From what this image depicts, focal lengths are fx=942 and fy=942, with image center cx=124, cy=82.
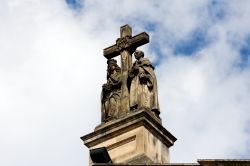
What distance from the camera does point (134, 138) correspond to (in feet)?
53.2

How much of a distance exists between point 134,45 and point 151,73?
1.11 meters

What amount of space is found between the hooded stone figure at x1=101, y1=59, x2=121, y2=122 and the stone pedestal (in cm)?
35

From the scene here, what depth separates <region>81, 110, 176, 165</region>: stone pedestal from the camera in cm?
1605

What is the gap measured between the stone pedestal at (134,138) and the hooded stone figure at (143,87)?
31 centimetres

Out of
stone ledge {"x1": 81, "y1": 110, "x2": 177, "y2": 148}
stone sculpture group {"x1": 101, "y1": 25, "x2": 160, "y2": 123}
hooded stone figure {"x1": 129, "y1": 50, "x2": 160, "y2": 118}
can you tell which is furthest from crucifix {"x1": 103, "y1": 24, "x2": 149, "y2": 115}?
stone ledge {"x1": 81, "y1": 110, "x2": 177, "y2": 148}

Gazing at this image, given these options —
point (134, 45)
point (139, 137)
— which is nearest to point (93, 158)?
point (139, 137)

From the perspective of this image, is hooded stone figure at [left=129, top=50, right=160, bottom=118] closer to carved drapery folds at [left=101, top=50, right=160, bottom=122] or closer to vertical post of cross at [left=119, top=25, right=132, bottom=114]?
carved drapery folds at [left=101, top=50, right=160, bottom=122]

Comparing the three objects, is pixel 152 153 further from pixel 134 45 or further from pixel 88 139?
pixel 134 45

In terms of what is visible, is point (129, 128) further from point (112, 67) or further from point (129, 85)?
point (112, 67)

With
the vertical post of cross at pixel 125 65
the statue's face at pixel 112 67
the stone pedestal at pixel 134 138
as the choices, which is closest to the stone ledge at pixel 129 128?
the stone pedestal at pixel 134 138

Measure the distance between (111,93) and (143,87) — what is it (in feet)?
2.27

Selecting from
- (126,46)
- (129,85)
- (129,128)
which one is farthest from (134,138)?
(126,46)

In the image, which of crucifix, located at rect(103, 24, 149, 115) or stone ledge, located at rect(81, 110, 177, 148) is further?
crucifix, located at rect(103, 24, 149, 115)

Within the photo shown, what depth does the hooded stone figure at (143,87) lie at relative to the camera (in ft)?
54.8
